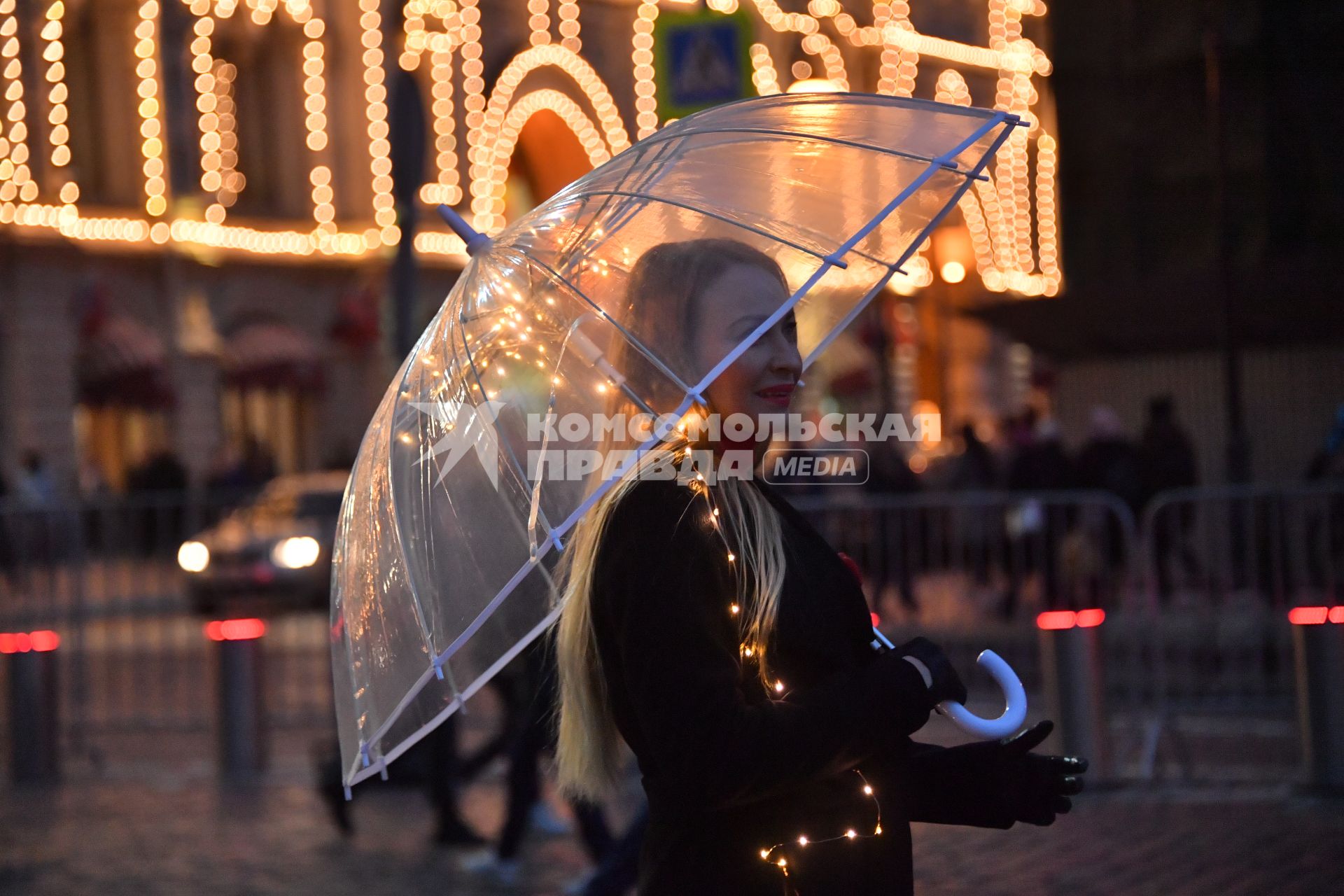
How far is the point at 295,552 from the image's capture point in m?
12.1

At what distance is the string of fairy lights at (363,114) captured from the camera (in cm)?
2888

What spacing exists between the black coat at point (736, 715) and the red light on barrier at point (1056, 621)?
5.55 m

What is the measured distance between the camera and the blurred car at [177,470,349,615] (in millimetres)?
10492

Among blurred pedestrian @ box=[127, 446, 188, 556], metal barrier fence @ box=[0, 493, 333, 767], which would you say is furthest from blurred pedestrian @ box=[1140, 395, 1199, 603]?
blurred pedestrian @ box=[127, 446, 188, 556]

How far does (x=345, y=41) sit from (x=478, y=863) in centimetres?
2894

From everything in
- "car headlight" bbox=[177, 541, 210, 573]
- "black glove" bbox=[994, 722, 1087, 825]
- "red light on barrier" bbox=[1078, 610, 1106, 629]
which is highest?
"car headlight" bbox=[177, 541, 210, 573]

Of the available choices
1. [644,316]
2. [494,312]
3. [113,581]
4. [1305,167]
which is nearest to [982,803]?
[644,316]

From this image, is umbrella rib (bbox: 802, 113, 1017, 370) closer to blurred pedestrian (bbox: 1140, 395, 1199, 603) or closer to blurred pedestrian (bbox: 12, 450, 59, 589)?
blurred pedestrian (bbox: 12, 450, 59, 589)

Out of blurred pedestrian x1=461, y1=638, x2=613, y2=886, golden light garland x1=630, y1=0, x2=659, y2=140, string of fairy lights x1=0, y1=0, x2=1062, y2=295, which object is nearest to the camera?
blurred pedestrian x1=461, y1=638, x2=613, y2=886

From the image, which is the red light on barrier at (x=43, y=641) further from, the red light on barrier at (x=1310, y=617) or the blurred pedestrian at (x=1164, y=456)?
the blurred pedestrian at (x=1164, y=456)

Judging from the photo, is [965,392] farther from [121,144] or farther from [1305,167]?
[1305,167]

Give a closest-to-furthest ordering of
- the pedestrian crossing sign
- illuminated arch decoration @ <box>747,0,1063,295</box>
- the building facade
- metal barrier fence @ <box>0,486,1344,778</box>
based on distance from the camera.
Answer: metal barrier fence @ <box>0,486,1344,778</box>, the pedestrian crossing sign, the building facade, illuminated arch decoration @ <box>747,0,1063,295</box>

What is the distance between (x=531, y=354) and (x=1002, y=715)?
103 cm

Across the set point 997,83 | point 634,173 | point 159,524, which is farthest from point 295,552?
point 997,83
